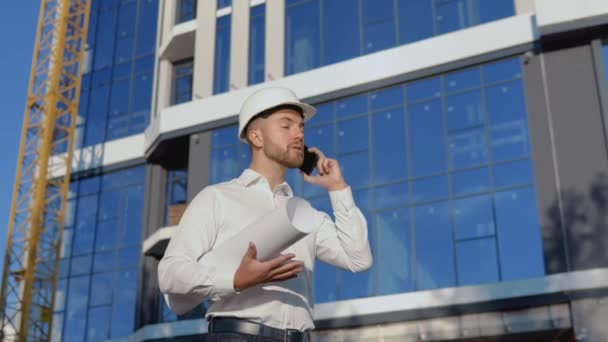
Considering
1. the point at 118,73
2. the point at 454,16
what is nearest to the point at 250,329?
the point at 454,16

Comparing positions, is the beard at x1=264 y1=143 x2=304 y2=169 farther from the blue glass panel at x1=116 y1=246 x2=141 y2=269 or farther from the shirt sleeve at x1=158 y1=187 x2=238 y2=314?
the blue glass panel at x1=116 y1=246 x2=141 y2=269

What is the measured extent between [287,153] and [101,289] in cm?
3115

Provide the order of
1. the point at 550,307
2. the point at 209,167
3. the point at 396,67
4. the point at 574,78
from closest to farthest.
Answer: the point at 550,307 < the point at 574,78 < the point at 396,67 < the point at 209,167

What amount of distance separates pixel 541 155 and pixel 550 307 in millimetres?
4322

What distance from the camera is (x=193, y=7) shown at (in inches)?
1419

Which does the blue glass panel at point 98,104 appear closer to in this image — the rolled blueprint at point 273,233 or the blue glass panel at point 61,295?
the blue glass panel at point 61,295

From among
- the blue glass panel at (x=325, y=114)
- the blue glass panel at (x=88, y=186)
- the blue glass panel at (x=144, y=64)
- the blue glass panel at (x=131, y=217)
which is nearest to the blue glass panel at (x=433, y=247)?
the blue glass panel at (x=325, y=114)

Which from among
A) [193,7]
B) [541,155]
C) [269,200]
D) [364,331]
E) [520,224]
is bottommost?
[269,200]

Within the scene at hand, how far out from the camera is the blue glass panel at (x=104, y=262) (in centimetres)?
3441

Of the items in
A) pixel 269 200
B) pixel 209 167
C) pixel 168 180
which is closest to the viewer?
pixel 269 200

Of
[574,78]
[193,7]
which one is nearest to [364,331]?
[574,78]

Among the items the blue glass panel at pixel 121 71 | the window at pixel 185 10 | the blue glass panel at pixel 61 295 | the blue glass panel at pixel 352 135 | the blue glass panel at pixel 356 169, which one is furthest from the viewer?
the blue glass panel at pixel 121 71

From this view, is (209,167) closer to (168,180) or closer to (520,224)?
(168,180)

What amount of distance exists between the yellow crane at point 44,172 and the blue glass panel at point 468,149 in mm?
19783
